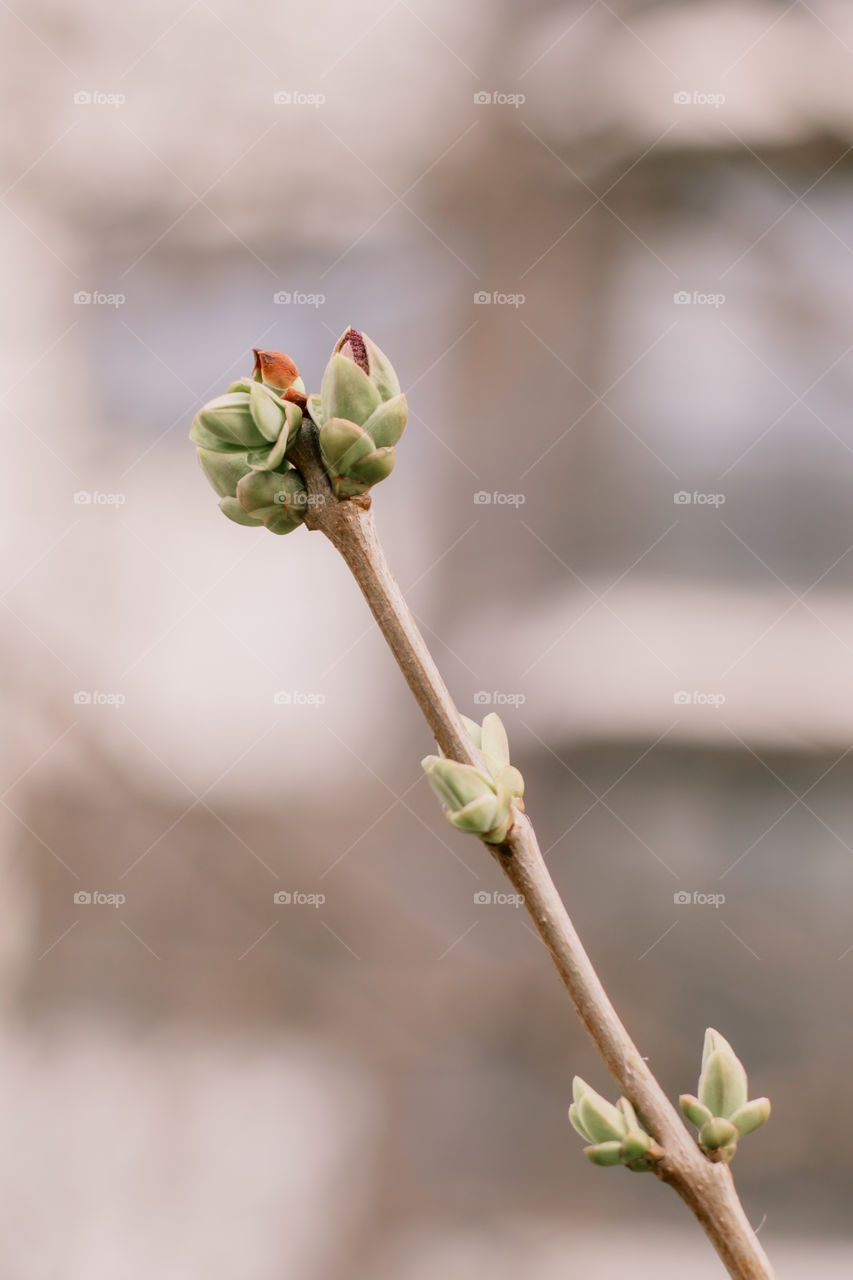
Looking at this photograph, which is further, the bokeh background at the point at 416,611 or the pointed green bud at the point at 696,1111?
the bokeh background at the point at 416,611

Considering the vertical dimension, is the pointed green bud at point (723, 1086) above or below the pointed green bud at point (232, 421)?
below

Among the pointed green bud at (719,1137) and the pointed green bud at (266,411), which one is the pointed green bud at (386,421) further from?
the pointed green bud at (719,1137)

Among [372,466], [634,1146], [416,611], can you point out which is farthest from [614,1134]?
[416,611]

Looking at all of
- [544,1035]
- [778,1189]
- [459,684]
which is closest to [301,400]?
[459,684]

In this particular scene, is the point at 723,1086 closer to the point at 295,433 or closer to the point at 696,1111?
the point at 696,1111

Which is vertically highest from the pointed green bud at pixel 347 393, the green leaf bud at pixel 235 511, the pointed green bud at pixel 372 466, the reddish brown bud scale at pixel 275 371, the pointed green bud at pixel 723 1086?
the reddish brown bud scale at pixel 275 371

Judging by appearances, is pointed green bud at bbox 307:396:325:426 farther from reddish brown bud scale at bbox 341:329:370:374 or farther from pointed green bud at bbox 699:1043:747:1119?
pointed green bud at bbox 699:1043:747:1119

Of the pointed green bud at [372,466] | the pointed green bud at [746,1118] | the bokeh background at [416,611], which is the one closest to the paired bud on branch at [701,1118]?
the pointed green bud at [746,1118]
